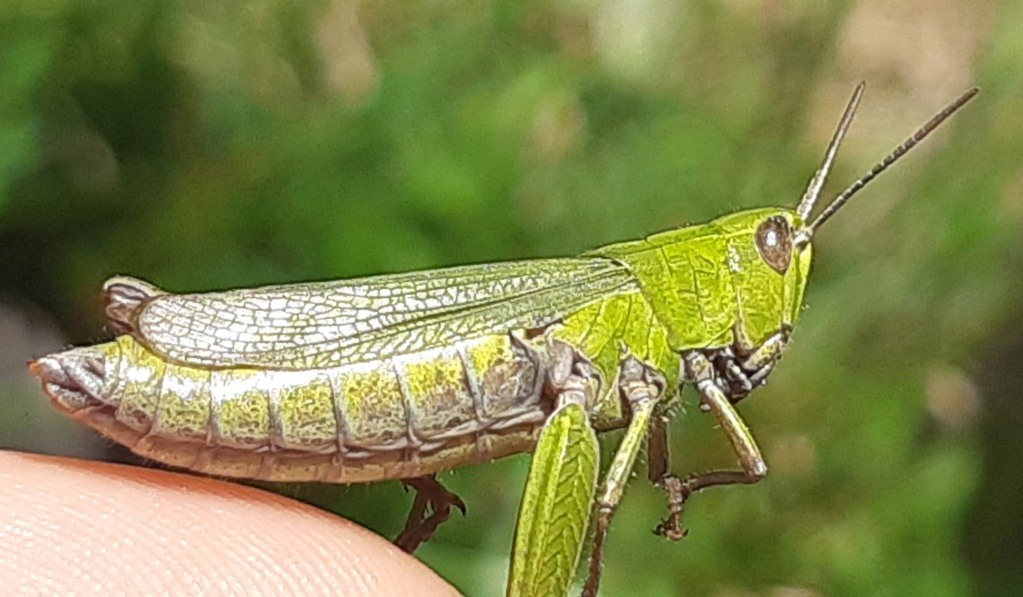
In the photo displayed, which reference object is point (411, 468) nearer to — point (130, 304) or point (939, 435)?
point (130, 304)

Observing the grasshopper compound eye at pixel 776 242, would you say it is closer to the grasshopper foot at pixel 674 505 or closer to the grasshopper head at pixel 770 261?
the grasshopper head at pixel 770 261

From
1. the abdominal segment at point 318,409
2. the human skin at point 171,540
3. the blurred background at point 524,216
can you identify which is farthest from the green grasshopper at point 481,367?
the blurred background at point 524,216

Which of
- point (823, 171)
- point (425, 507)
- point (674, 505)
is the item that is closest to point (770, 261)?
point (823, 171)

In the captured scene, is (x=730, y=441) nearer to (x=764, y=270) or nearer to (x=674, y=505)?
(x=674, y=505)

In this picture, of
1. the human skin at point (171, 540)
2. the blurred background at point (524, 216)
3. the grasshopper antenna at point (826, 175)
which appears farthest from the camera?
the blurred background at point (524, 216)

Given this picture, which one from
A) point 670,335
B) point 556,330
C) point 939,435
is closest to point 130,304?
point 556,330
